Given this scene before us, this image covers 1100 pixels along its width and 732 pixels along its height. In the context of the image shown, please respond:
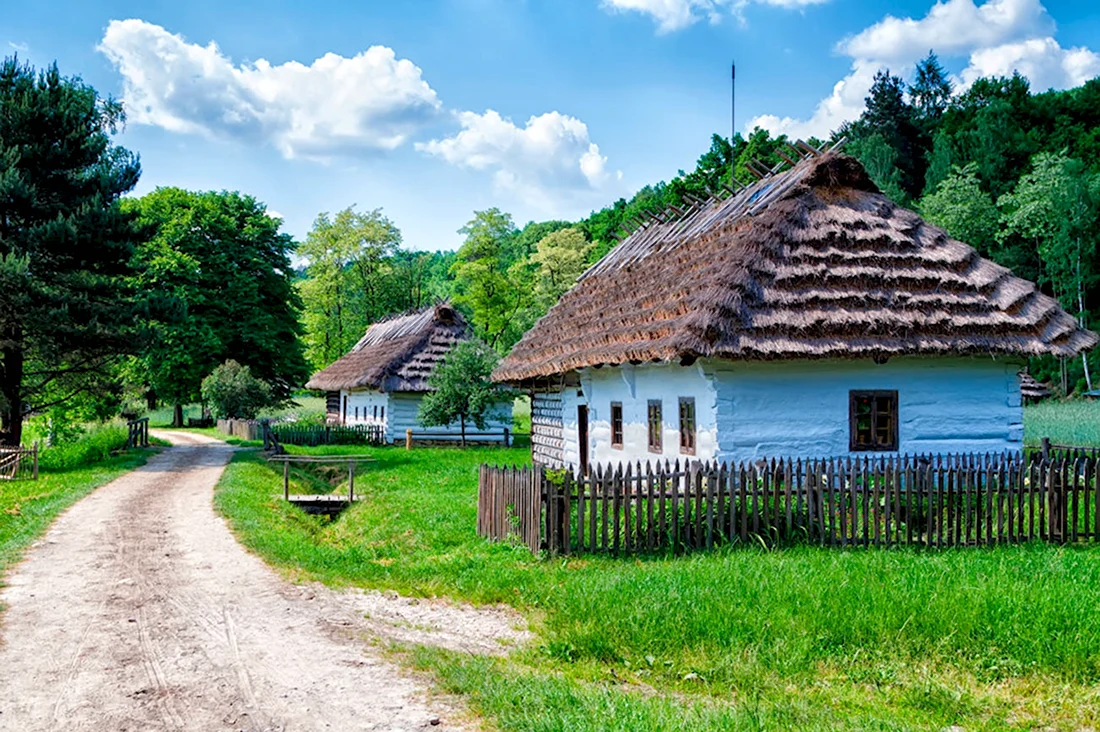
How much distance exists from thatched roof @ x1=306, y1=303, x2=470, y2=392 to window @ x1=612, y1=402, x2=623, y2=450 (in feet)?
56.6

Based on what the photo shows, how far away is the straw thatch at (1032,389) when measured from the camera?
42.6 metres

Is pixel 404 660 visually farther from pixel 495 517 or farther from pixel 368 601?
pixel 495 517

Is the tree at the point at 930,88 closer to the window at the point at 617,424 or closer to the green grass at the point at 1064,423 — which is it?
the green grass at the point at 1064,423

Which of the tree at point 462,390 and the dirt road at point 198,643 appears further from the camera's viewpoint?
the tree at point 462,390

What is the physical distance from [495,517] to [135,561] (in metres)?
4.67

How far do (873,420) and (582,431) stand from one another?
741 centimetres

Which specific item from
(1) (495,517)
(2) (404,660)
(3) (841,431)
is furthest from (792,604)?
(3) (841,431)

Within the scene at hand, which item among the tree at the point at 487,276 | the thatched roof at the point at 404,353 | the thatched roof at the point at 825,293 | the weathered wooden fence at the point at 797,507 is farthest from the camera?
the tree at the point at 487,276

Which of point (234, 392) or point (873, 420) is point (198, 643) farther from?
point (234, 392)

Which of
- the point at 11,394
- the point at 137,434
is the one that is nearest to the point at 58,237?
the point at 11,394

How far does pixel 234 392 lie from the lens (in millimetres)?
41031

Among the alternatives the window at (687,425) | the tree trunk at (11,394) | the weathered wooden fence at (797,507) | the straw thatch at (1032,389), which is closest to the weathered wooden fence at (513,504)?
the weathered wooden fence at (797,507)

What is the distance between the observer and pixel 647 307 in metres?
15.7

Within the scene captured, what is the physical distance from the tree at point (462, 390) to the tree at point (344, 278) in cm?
2879
